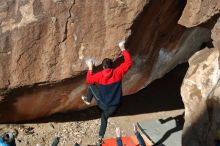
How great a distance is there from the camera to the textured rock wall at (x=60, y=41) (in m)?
7.42

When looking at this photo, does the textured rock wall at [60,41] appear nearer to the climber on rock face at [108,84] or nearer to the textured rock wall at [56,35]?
the textured rock wall at [56,35]

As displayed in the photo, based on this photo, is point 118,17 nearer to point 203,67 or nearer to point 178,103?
point 203,67

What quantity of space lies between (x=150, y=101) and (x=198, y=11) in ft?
6.92

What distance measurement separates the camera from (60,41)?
756 centimetres

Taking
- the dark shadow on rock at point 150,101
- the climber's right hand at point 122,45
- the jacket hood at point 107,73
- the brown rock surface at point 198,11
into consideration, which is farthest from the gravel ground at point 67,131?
the brown rock surface at point 198,11

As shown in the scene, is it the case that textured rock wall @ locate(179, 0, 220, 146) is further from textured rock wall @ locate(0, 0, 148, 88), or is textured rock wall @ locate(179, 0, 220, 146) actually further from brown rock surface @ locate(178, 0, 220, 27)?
textured rock wall @ locate(0, 0, 148, 88)

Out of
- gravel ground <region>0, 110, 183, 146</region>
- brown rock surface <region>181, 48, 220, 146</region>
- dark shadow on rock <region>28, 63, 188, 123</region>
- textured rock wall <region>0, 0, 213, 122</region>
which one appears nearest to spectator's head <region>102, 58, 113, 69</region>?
textured rock wall <region>0, 0, 213, 122</region>

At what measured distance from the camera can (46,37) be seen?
7.51 metres

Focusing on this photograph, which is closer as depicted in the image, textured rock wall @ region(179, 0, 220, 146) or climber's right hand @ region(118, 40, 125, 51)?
textured rock wall @ region(179, 0, 220, 146)

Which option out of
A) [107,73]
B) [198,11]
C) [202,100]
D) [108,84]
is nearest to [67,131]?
[108,84]

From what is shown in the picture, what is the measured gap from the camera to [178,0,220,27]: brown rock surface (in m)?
7.71

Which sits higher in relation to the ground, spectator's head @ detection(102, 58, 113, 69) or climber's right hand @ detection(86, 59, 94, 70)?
spectator's head @ detection(102, 58, 113, 69)

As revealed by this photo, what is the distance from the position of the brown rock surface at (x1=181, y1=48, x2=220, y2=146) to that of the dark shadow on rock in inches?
66.2

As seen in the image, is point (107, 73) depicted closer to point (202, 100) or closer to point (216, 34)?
point (202, 100)
